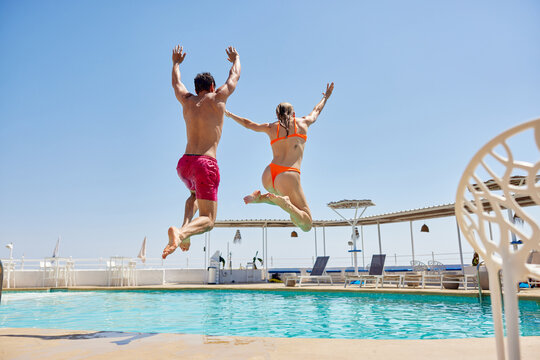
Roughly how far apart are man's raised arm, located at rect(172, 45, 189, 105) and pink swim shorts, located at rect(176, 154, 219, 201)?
64cm

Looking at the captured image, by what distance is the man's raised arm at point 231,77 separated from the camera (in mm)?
3225

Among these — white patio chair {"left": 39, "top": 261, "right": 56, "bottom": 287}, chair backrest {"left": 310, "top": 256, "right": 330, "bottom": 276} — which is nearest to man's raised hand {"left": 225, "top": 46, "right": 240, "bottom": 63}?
chair backrest {"left": 310, "top": 256, "right": 330, "bottom": 276}

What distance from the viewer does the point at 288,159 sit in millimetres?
3588

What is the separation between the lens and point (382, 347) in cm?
198

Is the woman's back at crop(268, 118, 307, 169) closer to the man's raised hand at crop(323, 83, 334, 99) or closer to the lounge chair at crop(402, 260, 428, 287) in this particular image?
the man's raised hand at crop(323, 83, 334, 99)

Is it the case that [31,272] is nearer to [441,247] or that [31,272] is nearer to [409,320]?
[409,320]

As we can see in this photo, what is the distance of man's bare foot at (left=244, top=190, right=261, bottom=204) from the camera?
3109 millimetres

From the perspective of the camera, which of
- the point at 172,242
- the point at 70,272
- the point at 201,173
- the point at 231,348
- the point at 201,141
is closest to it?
the point at 231,348

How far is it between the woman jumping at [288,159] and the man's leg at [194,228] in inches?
21.3

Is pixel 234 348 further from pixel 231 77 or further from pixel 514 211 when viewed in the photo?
pixel 231 77

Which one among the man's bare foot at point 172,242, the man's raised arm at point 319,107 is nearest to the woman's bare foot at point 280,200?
the man's bare foot at point 172,242

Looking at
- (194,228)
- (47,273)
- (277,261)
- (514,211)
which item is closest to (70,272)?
(47,273)

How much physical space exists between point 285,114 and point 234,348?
2.31 metres

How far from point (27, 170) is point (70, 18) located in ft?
28.1
